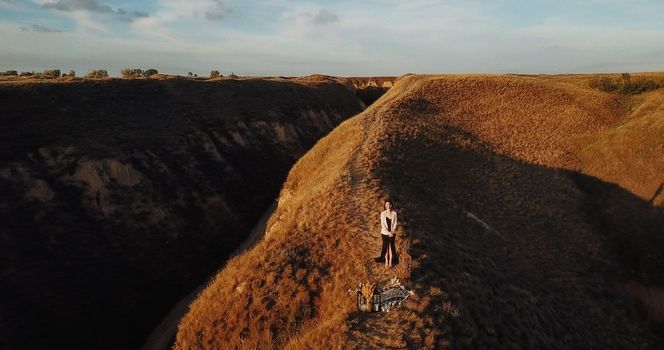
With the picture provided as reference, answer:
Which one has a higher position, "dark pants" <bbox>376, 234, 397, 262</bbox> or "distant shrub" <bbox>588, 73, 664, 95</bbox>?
"distant shrub" <bbox>588, 73, 664, 95</bbox>

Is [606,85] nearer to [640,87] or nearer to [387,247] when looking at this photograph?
[640,87]

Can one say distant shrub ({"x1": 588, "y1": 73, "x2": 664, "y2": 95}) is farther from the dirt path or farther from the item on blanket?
the dirt path

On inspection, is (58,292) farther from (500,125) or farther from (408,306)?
(500,125)

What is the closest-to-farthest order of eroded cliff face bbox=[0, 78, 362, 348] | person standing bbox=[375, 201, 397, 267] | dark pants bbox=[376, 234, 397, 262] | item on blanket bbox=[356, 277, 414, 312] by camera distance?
item on blanket bbox=[356, 277, 414, 312]
person standing bbox=[375, 201, 397, 267]
dark pants bbox=[376, 234, 397, 262]
eroded cliff face bbox=[0, 78, 362, 348]

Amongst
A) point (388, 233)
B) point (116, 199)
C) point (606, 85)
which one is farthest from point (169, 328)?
point (606, 85)

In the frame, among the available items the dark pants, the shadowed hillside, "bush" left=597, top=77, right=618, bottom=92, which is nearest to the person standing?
the dark pants
